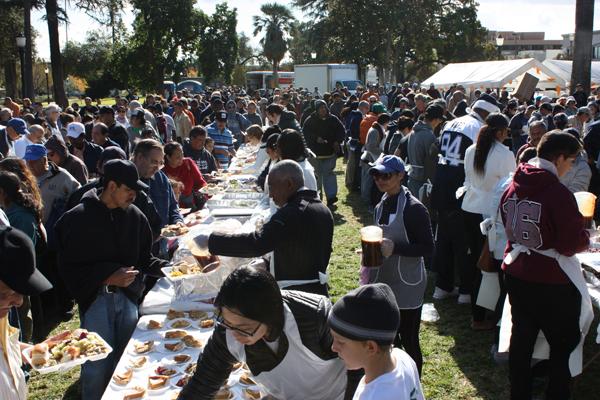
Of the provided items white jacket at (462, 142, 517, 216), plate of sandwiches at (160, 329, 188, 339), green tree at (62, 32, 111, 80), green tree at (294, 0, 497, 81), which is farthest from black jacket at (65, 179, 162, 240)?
green tree at (62, 32, 111, 80)

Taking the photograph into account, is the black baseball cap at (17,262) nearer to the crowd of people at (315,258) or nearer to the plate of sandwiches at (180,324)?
the crowd of people at (315,258)

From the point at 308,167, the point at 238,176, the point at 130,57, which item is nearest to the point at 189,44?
the point at 130,57

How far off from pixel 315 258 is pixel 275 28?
61.4 meters

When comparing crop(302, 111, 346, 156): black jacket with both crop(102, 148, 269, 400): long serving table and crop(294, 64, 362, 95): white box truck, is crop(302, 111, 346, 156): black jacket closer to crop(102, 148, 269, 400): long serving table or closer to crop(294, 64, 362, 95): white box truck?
crop(102, 148, 269, 400): long serving table

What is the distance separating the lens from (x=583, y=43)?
17969mm

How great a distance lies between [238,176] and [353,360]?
22.0 ft

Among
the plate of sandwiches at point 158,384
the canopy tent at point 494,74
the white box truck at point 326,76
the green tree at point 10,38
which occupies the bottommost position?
the plate of sandwiches at point 158,384

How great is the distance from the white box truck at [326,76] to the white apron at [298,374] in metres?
29.2

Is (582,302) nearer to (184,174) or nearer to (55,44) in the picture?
(184,174)

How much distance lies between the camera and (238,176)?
27.3 ft

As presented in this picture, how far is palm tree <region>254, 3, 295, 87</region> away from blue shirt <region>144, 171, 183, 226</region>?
56390 millimetres

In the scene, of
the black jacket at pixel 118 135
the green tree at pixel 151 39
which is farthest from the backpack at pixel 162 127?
the green tree at pixel 151 39

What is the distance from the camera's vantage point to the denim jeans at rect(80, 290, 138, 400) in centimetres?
332

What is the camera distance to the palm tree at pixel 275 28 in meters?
59.8
